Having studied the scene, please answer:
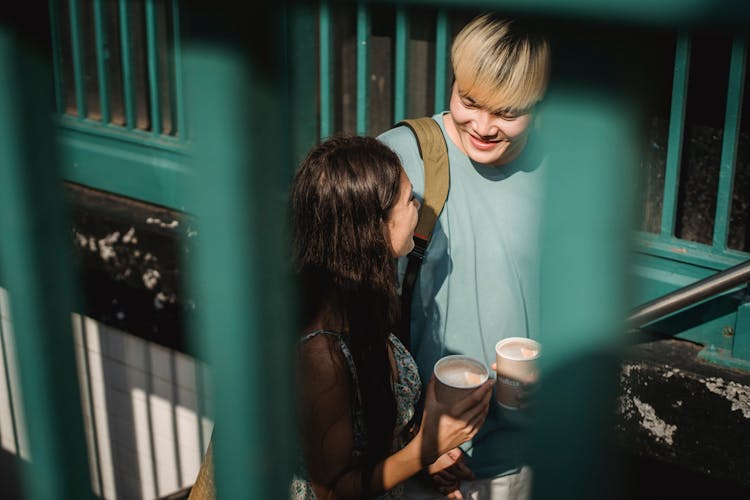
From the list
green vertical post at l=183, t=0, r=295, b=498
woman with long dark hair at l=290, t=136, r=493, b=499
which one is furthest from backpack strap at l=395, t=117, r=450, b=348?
green vertical post at l=183, t=0, r=295, b=498

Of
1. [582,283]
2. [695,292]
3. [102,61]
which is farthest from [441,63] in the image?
[582,283]

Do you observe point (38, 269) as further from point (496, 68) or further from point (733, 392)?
point (733, 392)

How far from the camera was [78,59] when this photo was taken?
4.64 m

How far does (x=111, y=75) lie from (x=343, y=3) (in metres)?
4.54

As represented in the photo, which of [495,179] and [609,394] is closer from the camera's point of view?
[609,394]

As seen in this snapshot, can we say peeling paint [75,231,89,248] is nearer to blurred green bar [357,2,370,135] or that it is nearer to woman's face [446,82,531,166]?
blurred green bar [357,2,370,135]

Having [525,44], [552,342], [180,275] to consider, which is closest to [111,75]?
[180,275]

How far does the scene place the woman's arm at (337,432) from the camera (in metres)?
1.92

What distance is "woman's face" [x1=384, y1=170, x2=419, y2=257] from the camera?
84.7 inches

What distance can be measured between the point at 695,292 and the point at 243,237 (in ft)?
7.62

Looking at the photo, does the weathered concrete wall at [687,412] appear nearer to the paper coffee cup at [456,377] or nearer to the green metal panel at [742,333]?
the green metal panel at [742,333]

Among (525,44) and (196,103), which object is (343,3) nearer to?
(196,103)

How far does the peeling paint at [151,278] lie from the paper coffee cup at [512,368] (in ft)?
8.20

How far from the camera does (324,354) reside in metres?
1.95
